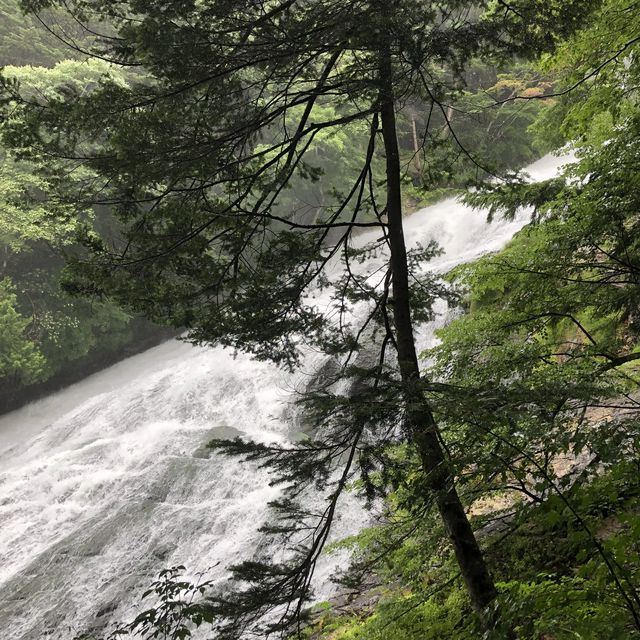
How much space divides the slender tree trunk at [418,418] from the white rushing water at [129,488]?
7.18 feet

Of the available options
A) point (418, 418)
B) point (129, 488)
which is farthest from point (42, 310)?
point (418, 418)

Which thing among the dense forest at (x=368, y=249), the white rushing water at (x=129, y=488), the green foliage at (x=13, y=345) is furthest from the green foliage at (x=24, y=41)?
the dense forest at (x=368, y=249)

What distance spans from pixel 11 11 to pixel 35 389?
15639 mm

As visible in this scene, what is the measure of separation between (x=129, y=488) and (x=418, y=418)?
9.19m

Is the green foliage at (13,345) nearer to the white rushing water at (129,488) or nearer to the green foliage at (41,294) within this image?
the green foliage at (41,294)

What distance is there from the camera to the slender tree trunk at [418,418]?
3060 millimetres

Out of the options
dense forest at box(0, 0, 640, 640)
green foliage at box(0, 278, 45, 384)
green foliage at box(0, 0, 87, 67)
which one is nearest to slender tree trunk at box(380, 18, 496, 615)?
dense forest at box(0, 0, 640, 640)

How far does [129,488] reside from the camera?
10.5 metres

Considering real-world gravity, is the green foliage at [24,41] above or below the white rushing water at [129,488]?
above

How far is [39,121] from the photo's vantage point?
3.83 meters

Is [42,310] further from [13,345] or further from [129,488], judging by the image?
[129,488]

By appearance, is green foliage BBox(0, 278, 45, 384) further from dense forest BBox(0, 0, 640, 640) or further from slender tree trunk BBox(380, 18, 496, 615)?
slender tree trunk BBox(380, 18, 496, 615)

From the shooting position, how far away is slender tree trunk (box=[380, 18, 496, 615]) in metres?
3.06

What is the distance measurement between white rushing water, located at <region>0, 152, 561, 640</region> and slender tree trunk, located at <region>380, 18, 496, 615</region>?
86.1 inches
